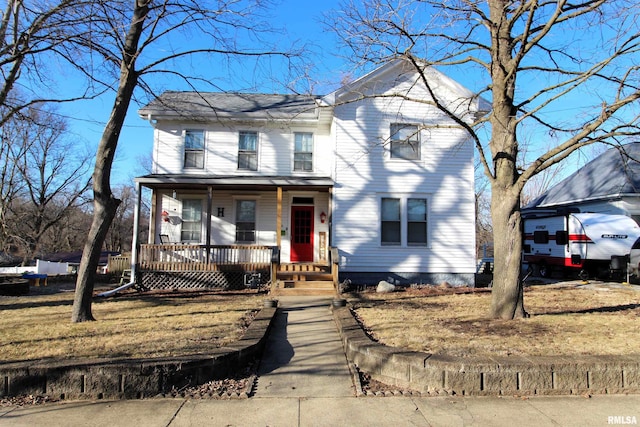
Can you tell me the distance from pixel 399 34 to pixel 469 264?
852cm

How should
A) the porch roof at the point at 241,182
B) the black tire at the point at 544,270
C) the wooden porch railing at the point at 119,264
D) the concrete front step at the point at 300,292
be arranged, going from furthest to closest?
the black tire at the point at 544,270 → the wooden porch railing at the point at 119,264 → the porch roof at the point at 241,182 → the concrete front step at the point at 300,292

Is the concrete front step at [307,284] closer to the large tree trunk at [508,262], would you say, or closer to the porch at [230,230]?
the porch at [230,230]

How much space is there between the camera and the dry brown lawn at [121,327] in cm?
523

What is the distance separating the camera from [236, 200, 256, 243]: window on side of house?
48.7ft

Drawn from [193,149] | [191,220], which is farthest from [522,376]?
[193,149]

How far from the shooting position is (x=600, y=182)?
20.7 meters

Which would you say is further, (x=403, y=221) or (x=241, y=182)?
(x=403, y=221)

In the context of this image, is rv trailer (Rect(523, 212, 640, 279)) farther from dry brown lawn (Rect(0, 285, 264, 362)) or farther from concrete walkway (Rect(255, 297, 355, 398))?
dry brown lawn (Rect(0, 285, 264, 362))

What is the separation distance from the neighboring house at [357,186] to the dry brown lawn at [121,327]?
337cm

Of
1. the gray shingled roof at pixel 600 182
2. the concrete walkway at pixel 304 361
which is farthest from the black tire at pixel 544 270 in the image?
the concrete walkway at pixel 304 361

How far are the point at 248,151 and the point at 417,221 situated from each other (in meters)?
6.56

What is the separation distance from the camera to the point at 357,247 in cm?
1312

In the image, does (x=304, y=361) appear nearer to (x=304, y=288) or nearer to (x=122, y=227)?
(x=304, y=288)

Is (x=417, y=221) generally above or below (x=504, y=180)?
below
